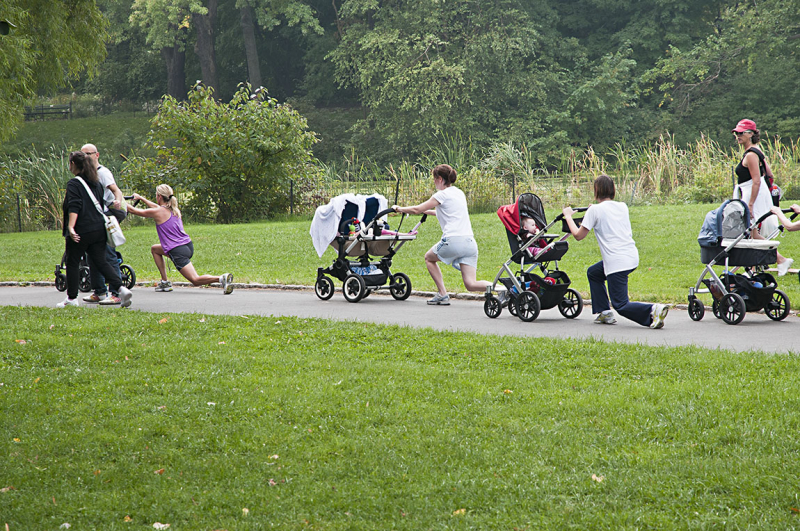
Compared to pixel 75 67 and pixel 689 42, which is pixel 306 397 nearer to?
pixel 75 67

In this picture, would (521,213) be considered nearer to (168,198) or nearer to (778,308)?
(778,308)

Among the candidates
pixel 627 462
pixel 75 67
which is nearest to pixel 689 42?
pixel 75 67

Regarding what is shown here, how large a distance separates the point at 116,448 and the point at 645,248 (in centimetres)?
1224

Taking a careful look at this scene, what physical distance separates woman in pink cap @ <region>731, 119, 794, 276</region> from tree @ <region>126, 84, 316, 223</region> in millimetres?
15225

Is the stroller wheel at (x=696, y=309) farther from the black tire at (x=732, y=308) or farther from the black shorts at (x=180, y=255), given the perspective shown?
the black shorts at (x=180, y=255)

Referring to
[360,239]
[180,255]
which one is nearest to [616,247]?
[360,239]

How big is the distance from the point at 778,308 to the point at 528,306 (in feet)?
8.69

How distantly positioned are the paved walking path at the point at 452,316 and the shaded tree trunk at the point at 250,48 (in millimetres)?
40095

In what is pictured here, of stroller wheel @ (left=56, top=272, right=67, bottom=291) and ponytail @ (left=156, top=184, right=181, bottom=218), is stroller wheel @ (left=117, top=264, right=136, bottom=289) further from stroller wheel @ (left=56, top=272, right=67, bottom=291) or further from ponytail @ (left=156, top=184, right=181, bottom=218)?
ponytail @ (left=156, top=184, right=181, bottom=218)

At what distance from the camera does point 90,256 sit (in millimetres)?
10430

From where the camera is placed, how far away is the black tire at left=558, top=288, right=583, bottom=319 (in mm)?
9586

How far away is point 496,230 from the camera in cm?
1861

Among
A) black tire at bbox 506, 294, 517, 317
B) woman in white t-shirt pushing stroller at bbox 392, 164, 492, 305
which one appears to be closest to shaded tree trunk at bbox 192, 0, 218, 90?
woman in white t-shirt pushing stroller at bbox 392, 164, 492, 305

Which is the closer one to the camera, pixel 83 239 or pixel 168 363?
pixel 168 363
